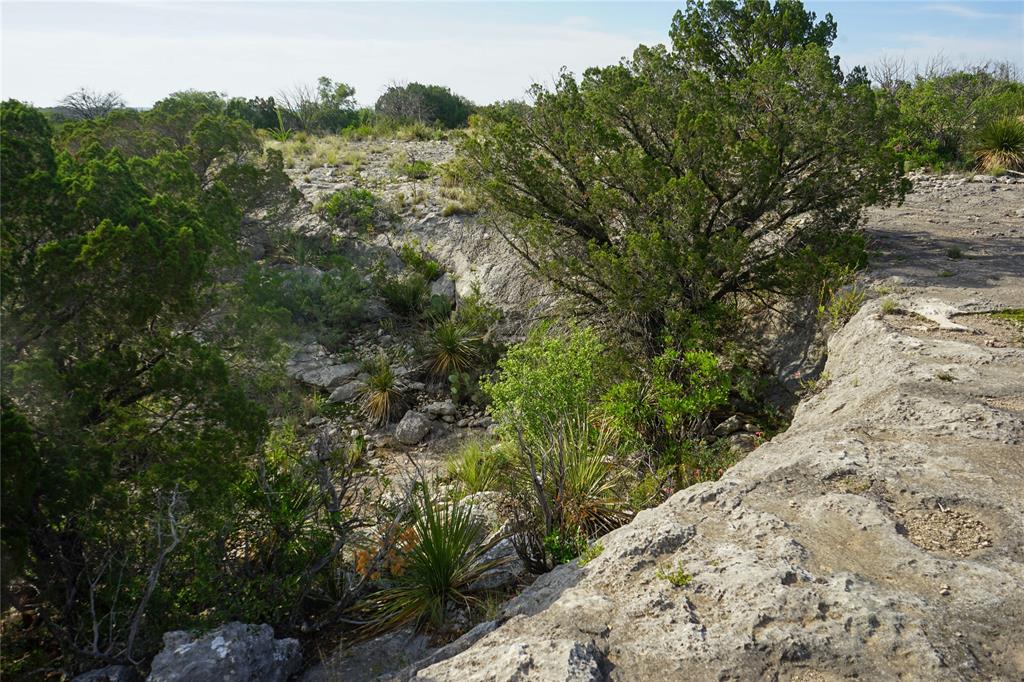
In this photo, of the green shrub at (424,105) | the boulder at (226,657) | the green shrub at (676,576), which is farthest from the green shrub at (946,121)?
the green shrub at (424,105)

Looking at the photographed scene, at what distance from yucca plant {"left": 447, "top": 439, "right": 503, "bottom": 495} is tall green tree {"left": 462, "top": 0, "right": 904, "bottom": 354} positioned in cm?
217

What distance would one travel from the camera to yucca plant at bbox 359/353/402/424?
32.9 ft

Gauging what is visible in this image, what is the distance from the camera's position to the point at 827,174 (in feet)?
26.0

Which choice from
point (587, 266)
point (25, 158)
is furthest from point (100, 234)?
→ point (587, 266)

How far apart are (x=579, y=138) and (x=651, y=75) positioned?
1219 millimetres

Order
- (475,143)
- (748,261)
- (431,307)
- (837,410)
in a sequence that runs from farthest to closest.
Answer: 1. (431,307)
2. (475,143)
3. (748,261)
4. (837,410)

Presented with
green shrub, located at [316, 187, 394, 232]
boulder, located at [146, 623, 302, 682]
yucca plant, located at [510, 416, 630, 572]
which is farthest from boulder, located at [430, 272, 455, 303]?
boulder, located at [146, 623, 302, 682]

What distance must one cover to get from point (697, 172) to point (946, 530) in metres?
5.26

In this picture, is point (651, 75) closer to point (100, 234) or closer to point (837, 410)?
point (837, 410)

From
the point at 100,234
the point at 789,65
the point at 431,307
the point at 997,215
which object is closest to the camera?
the point at 100,234

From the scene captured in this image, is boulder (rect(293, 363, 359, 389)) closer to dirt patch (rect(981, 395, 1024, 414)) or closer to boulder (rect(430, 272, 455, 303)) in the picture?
boulder (rect(430, 272, 455, 303))

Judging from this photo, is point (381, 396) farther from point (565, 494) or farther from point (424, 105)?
point (424, 105)

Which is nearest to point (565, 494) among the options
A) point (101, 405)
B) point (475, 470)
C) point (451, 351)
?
point (475, 470)

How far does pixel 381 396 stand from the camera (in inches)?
396
